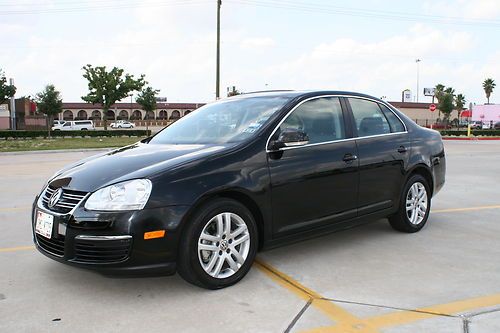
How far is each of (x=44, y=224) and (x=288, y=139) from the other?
6.95 feet

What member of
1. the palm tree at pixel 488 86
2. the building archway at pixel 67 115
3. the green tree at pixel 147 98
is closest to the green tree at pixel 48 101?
the green tree at pixel 147 98

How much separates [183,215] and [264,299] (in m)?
0.89

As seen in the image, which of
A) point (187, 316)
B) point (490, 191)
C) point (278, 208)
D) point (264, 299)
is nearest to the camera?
point (187, 316)

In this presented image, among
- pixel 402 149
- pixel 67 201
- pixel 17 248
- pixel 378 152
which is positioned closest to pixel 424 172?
pixel 402 149

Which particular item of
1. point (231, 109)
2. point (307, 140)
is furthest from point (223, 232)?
point (231, 109)

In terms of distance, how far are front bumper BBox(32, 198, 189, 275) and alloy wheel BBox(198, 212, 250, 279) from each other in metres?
0.28

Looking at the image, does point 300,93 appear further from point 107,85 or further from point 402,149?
point 107,85

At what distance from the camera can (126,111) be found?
355 ft

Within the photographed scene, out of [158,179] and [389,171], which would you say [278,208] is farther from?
[389,171]

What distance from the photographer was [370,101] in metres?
5.42

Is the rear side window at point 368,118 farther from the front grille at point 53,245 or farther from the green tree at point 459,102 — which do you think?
the green tree at point 459,102

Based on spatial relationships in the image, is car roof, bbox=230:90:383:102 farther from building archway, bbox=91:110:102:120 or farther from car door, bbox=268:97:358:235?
building archway, bbox=91:110:102:120

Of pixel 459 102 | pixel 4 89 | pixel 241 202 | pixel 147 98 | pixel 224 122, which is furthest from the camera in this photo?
pixel 459 102

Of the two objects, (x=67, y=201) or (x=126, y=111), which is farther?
(x=126, y=111)
